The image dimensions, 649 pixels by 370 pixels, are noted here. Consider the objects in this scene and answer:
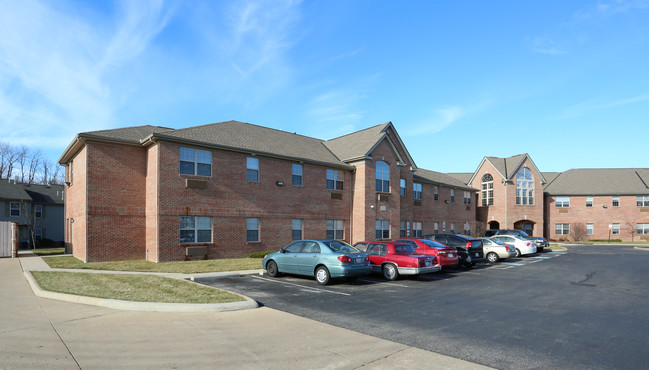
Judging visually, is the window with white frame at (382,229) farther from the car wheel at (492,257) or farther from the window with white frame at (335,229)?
the car wheel at (492,257)

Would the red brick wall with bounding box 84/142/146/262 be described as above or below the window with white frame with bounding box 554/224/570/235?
above

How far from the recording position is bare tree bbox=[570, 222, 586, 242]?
156ft

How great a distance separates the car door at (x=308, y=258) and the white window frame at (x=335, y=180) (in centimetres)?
1330

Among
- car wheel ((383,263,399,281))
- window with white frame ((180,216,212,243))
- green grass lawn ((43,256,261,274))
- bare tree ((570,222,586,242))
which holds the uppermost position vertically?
window with white frame ((180,216,212,243))

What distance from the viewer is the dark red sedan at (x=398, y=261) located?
13.7 meters

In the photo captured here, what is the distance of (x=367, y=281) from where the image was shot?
1389 centimetres

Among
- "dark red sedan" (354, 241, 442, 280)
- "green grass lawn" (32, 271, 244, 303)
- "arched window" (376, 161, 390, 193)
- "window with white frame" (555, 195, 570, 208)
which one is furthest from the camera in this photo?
→ "window with white frame" (555, 195, 570, 208)

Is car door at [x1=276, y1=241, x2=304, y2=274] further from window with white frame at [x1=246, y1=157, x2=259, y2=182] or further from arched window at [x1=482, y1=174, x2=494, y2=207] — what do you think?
arched window at [x1=482, y1=174, x2=494, y2=207]

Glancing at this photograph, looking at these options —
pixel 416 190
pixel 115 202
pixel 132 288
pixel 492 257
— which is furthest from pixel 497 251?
pixel 115 202

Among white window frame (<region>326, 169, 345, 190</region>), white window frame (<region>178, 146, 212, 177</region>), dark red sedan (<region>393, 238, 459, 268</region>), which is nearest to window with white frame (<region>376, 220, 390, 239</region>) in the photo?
white window frame (<region>326, 169, 345, 190</region>)

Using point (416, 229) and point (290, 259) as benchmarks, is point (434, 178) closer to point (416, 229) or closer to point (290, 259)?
point (416, 229)

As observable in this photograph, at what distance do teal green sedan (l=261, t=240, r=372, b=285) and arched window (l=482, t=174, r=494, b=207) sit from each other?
39136 mm

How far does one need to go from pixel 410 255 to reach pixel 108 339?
33.5 feet

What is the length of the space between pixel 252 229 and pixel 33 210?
108 feet
